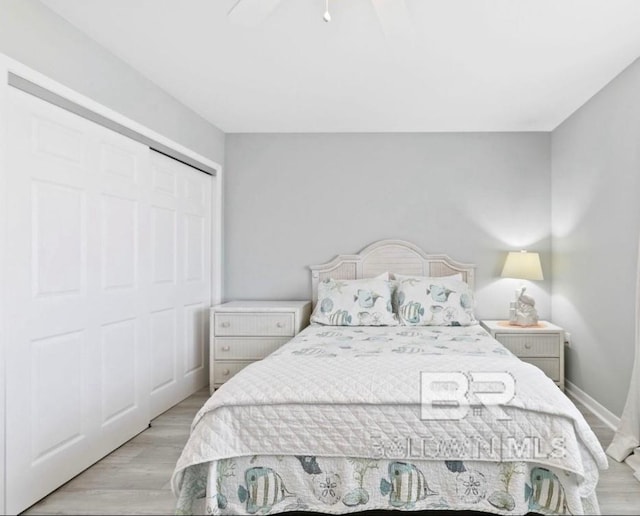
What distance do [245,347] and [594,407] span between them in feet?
8.74

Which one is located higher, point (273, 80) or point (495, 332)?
point (273, 80)

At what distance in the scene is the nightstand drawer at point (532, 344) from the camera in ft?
12.1

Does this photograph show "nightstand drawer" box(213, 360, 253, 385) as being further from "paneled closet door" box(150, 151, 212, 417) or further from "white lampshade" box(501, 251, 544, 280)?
"white lampshade" box(501, 251, 544, 280)

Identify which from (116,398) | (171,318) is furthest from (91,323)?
(171,318)

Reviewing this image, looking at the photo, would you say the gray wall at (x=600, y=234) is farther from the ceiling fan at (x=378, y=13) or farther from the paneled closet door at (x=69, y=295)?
the paneled closet door at (x=69, y=295)

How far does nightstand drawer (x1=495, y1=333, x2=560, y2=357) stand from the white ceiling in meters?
1.79

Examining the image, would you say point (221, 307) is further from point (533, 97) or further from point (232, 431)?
point (533, 97)

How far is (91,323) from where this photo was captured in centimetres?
257

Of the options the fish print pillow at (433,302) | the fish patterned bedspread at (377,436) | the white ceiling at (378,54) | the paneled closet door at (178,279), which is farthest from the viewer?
the fish print pillow at (433,302)

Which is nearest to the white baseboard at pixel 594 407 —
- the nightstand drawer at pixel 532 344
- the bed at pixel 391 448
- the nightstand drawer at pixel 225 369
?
the nightstand drawer at pixel 532 344

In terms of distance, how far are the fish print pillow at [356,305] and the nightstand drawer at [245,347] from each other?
1.34 ft

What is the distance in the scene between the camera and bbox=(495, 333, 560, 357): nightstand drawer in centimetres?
368

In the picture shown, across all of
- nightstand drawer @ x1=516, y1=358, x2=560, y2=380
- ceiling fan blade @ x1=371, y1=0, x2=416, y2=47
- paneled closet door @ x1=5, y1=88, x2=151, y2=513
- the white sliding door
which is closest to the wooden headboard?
nightstand drawer @ x1=516, y1=358, x2=560, y2=380

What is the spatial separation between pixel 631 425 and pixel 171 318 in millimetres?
3069
